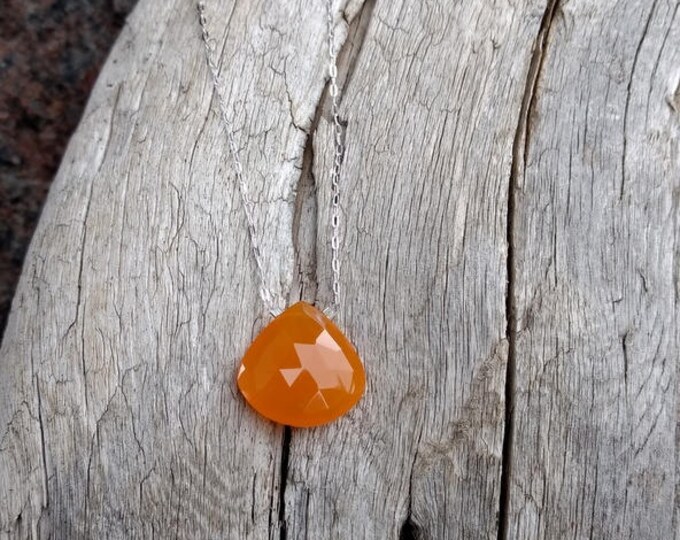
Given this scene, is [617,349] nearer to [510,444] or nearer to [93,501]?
[510,444]

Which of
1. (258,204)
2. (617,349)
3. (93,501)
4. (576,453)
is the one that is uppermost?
(258,204)

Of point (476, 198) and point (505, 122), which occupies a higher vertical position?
point (505, 122)

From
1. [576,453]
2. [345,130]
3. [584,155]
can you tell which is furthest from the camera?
[345,130]

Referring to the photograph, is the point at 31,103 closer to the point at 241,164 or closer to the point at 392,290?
the point at 241,164

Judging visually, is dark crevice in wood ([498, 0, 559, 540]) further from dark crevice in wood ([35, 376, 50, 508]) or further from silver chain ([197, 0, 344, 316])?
dark crevice in wood ([35, 376, 50, 508])

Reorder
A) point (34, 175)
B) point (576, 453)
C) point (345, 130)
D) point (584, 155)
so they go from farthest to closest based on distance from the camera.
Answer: point (34, 175) → point (345, 130) → point (584, 155) → point (576, 453)

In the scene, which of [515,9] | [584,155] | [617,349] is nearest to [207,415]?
[617,349]


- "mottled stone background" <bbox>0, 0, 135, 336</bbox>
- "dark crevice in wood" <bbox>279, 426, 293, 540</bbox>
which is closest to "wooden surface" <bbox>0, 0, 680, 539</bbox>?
"dark crevice in wood" <bbox>279, 426, 293, 540</bbox>
